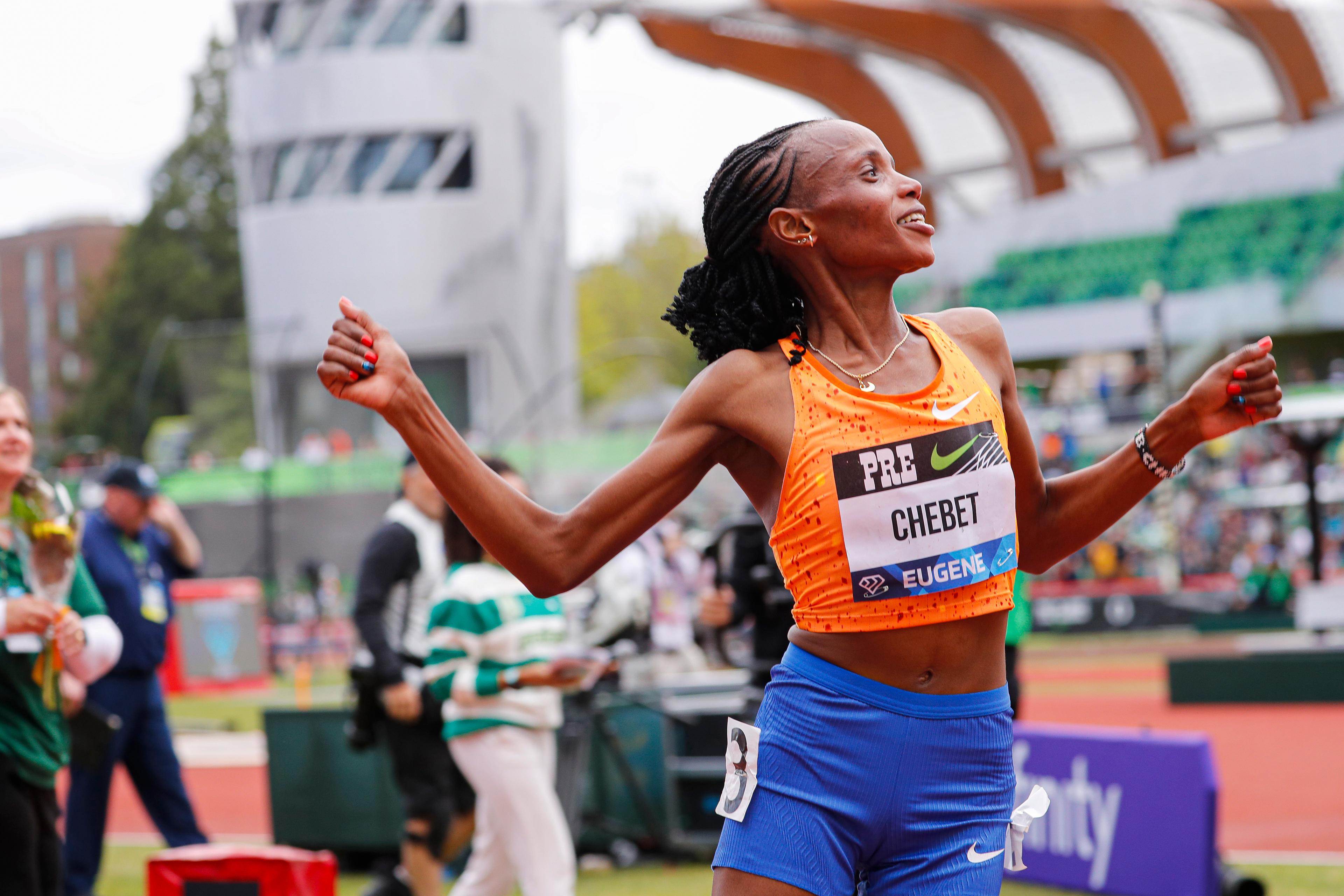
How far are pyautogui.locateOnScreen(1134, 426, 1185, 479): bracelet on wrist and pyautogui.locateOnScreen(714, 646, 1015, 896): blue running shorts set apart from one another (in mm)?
631

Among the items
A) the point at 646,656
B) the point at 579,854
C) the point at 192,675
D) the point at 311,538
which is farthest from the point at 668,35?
the point at 579,854

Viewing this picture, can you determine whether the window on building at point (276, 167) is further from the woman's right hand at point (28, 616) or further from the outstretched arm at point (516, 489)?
the outstretched arm at point (516, 489)

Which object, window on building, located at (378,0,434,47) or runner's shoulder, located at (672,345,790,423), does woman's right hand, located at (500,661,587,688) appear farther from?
window on building, located at (378,0,434,47)

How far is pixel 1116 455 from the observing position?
3014 millimetres

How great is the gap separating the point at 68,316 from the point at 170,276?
69.1 feet

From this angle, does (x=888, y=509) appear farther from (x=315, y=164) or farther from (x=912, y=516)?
(x=315, y=164)

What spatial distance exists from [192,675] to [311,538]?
13.8 ft

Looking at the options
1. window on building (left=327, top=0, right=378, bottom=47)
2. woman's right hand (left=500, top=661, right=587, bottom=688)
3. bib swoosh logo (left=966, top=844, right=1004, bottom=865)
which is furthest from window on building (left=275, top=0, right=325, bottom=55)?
bib swoosh logo (left=966, top=844, right=1004, bottom=865)

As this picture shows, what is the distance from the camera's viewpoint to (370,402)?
254cm

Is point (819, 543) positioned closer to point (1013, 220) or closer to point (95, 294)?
point (1013, 220)

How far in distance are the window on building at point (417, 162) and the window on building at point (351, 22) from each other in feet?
10.1

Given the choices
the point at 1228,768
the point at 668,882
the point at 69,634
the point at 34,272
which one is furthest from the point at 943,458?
the point at 34,272

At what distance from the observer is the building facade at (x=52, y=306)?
2643 inches

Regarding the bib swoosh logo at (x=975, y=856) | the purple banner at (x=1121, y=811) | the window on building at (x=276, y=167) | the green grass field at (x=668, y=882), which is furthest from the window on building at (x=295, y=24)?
the bib swoosh logo at (x=975, y=856)
